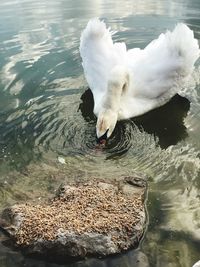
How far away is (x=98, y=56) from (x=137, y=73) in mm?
1141

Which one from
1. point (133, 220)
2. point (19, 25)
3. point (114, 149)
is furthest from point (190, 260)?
point (19, 25)

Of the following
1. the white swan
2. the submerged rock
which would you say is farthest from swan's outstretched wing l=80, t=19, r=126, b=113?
the submerged rock

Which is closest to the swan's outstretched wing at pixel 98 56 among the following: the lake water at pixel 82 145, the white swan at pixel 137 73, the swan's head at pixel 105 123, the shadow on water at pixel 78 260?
the white swan at pixel 137 73

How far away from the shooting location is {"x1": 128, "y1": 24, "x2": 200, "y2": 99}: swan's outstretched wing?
10.2 meters

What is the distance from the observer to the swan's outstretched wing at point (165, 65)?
10203 millimetres

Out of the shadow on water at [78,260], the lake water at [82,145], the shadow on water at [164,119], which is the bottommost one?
the shadow on water at [164,119]

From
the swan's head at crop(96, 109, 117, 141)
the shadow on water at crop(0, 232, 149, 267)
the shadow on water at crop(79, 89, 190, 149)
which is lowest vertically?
the shadow on water at crop(79, 89, 190, 149)

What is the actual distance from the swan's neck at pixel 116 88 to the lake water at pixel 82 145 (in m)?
0.45

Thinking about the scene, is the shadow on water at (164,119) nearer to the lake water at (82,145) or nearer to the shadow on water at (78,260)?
the lake water at (82,145)

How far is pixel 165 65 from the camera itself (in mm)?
10359

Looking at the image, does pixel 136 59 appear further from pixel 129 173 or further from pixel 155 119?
pixel 129 173

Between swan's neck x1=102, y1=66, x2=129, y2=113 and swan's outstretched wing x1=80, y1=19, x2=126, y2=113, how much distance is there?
48 cm

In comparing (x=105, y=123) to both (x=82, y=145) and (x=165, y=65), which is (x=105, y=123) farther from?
(x=165, y=65)

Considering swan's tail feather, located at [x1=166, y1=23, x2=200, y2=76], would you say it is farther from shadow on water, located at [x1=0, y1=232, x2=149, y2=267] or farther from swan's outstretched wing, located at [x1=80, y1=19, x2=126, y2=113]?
shadow on water, located at [x1=0, y1=232, x2=149, y2=267]
